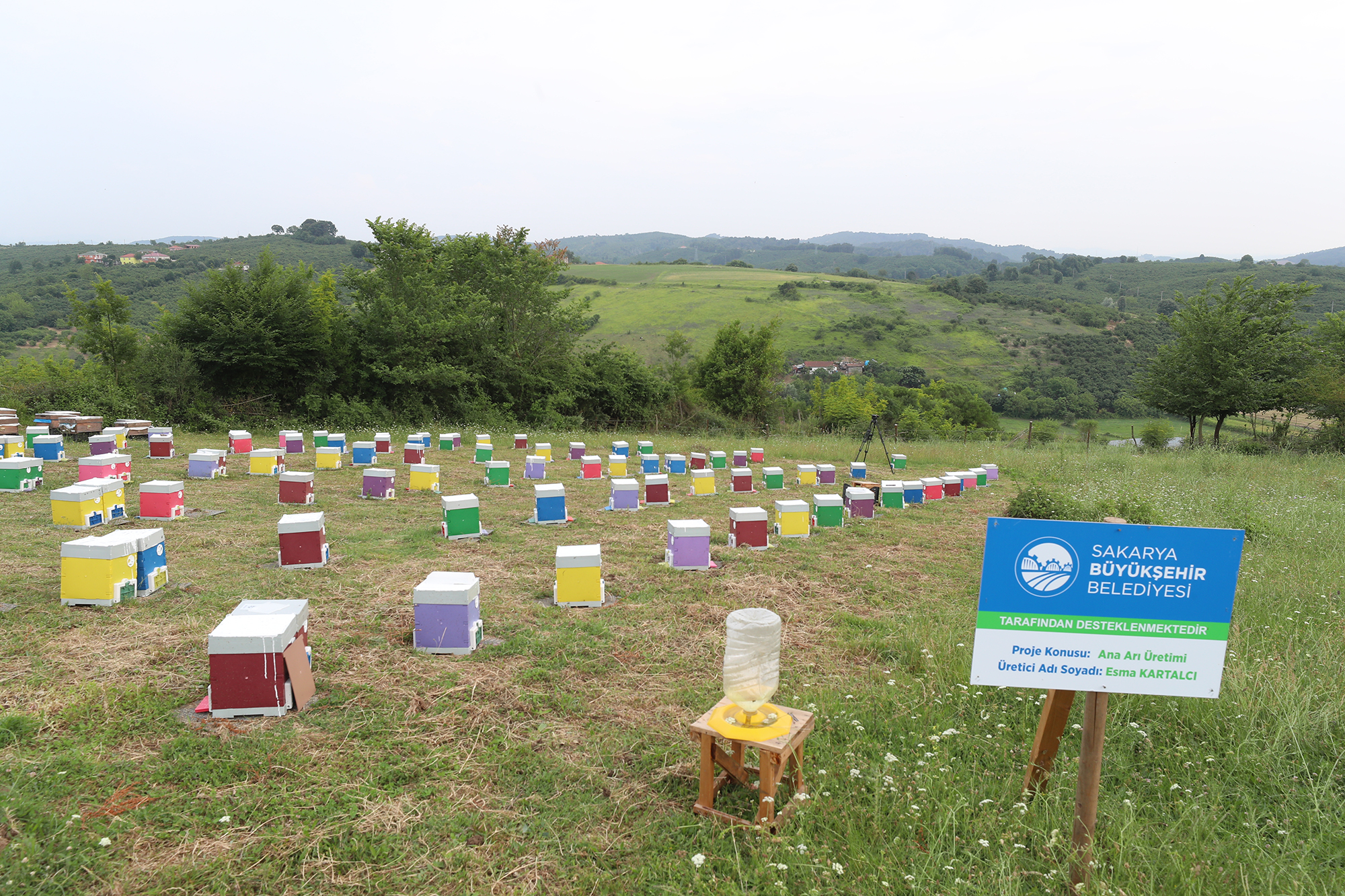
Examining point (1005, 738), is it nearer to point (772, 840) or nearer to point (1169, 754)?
point (1169, 754)

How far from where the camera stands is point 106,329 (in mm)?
20531

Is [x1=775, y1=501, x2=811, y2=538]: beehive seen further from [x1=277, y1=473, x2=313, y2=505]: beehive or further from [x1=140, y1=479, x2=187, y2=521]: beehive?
[x1=140, y1=479, x2=187, y2=521]: beehive

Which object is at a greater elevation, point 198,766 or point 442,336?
Result: point 442,336

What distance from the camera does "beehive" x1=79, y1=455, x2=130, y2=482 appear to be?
9.77 metres

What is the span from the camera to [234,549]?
790cm

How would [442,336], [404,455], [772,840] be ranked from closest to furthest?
[772,840], [404,455], [442,336]

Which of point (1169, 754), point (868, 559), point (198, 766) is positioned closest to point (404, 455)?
point (868, 559)

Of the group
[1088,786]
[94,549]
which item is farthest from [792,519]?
[94,549]

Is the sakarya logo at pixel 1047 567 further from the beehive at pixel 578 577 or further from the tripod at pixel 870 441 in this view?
the tripod at pixel 870 441

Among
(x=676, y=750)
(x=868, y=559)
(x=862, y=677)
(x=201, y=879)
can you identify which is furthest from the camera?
(x=868, y=559)

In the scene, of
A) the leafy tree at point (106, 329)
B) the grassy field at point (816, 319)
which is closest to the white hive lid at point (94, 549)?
the leafy tree at point (106, 329)

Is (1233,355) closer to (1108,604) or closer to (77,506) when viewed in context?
(1108,604)

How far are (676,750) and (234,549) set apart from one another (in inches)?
250

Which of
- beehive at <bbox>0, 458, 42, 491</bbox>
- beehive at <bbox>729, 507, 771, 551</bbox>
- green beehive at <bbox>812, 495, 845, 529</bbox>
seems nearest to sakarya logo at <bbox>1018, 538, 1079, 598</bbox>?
beehive at <bbox>729, 507, 771, 551</bbox>
